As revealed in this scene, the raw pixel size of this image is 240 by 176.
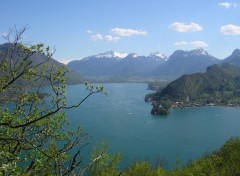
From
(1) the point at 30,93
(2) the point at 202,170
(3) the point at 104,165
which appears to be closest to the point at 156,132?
(3) the point at 104,165

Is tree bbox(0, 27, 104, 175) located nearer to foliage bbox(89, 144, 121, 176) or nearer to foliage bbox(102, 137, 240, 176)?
foliage bbox(89, 144, 121, 176)

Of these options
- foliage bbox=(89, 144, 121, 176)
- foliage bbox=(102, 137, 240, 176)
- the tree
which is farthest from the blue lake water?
the tree

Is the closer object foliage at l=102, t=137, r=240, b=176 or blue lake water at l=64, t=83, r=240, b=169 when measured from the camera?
foliage at l=102, t=137, r=240, b=176

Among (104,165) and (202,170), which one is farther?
(104,165)

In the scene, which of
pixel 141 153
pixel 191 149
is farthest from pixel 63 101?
pixel 191 149

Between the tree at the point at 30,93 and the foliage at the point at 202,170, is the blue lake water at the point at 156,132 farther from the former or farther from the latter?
the tree at the point at 30,93

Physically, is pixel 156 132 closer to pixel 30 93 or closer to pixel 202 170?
pixel 202 170

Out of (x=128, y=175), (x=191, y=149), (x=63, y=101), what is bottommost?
(x=191, y=149)

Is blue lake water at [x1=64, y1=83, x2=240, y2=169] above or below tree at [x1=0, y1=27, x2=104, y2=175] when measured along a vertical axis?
below

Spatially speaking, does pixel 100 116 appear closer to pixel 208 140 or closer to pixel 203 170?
pixel 208 140

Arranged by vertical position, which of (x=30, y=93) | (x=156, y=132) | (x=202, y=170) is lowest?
(x=156, y=132)

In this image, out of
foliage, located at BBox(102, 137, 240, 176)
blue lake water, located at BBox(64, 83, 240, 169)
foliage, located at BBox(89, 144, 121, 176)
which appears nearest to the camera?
foliage, located at BBox(89, 144, 121, 176)
